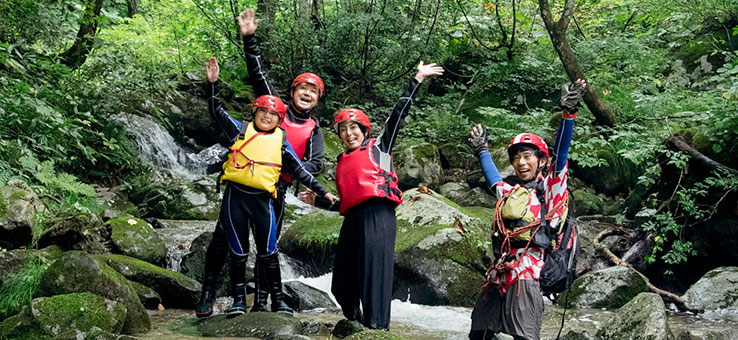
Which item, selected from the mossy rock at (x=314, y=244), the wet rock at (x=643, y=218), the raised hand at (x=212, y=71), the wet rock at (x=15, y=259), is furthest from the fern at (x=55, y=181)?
the wet rock at (x=643, y=218)

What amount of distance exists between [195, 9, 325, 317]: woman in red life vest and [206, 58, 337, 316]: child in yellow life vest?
0.51 feet

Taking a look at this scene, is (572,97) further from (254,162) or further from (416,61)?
(416,61)

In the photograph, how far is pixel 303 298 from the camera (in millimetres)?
6531

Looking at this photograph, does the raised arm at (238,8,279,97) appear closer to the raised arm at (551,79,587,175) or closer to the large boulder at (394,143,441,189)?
the raised arm at (551,79,587,175)

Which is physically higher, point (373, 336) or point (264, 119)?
point (264, 119)

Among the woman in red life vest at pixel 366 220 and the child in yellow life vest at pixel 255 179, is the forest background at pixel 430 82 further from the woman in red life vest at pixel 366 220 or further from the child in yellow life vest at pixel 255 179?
the woman in red life vest at pixel 366 220

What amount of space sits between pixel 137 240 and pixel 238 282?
341 cm

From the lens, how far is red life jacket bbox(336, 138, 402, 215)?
177 inches

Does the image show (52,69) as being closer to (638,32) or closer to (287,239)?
(287,239)

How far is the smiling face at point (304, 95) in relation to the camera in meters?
5.24

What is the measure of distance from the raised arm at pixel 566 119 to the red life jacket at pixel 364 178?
1.23m

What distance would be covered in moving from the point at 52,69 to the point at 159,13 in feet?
41.1

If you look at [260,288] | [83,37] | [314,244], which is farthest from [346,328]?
[83,37]

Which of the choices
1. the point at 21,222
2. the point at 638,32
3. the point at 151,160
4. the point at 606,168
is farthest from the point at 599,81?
the point at 21,222
